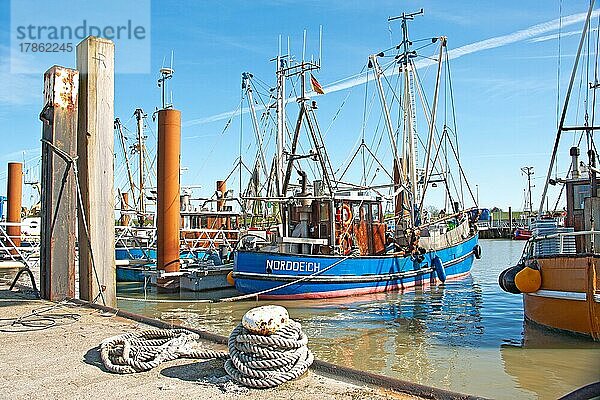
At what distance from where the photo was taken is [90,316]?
600cm

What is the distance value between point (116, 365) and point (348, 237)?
13373mm

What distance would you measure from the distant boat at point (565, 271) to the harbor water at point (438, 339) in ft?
1.19

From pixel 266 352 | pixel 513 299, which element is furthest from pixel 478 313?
pixel 266 352

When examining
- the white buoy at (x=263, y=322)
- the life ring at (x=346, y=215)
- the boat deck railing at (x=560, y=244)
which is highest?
the life ring at (x=346, y=215)

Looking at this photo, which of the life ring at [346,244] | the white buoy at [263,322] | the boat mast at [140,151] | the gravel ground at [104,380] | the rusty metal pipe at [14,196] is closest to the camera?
the gravel ground at [104,380]

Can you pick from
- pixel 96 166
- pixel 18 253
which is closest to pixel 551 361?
pixel 96 166

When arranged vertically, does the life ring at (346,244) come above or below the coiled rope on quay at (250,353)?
above

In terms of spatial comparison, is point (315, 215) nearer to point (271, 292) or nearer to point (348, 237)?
point (348, 237)

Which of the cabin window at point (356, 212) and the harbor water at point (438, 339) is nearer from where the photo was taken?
the harbor water at point (438, 339)

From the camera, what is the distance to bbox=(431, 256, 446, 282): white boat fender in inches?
765

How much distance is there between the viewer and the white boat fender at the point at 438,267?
63.7 feet

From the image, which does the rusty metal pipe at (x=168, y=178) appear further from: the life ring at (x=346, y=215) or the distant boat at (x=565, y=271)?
the distant boat at (x=565, y=271)

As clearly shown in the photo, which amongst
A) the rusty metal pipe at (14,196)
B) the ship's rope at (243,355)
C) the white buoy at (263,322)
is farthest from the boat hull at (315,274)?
the white buoy at (263,322)

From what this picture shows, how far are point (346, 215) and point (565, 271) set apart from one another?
8.25 m
